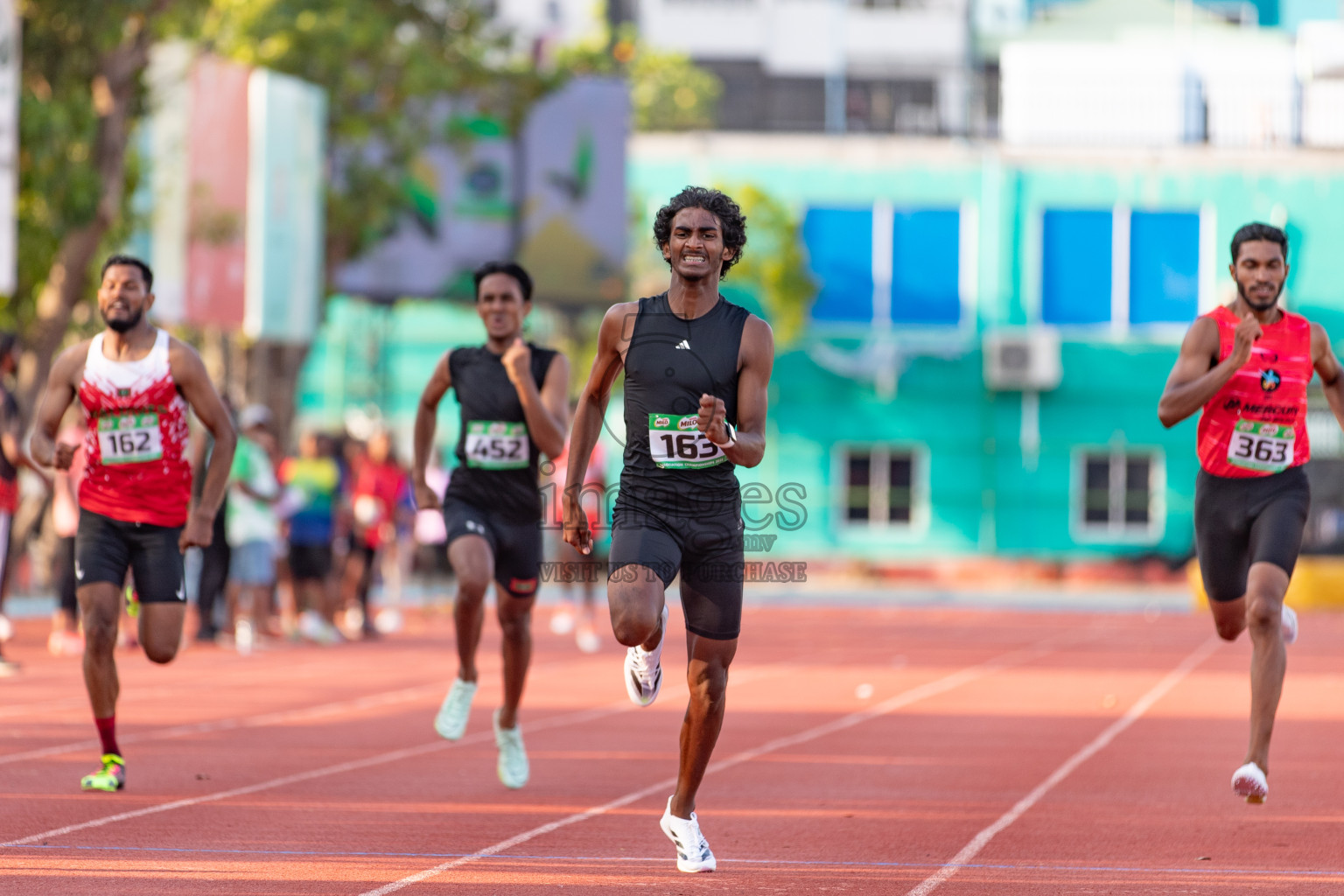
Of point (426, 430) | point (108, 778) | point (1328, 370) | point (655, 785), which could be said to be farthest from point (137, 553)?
point (1328, 370)

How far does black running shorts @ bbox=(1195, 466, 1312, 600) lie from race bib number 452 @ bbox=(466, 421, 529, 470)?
2.97 m

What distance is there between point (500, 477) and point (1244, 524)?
325cm

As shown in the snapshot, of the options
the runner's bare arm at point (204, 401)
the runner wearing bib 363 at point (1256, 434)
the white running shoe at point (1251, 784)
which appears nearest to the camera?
the white running shoe at point (1251, 784)

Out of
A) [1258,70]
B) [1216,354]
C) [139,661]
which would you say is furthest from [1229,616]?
[1258,70]

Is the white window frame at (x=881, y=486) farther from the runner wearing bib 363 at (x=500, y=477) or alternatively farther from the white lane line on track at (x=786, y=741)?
the runner wearing bib 363 at (x=500, y=477)

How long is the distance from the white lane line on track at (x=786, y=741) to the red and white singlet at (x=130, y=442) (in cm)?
219

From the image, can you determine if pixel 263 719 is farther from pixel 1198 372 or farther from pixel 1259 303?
pixel 1259 303

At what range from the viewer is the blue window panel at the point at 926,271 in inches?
1481

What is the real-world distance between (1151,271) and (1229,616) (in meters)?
29.7

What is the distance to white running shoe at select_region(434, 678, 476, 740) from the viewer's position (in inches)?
365

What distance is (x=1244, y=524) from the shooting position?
8453mm

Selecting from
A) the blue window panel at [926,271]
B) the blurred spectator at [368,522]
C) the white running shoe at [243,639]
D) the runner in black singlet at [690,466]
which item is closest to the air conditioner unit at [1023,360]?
the blue window panel at [926,271]

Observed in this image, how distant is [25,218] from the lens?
65.5 ft

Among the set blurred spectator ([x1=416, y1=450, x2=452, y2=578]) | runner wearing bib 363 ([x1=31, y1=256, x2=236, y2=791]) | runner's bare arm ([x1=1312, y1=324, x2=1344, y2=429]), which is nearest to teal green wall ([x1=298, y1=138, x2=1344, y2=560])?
blurred spectator ([x1=416, y1=450, x2=452, y2=578])
